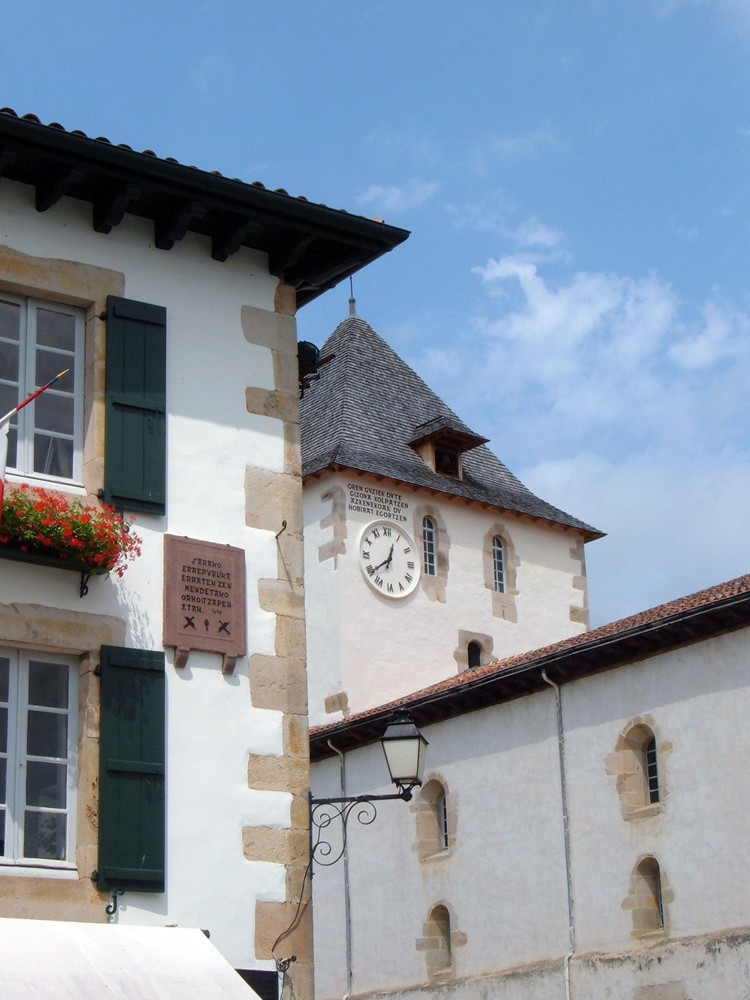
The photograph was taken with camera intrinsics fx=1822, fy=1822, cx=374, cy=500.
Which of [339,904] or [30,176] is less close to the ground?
[30,176]

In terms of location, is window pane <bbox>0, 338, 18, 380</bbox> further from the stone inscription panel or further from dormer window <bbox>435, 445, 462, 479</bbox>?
dormer window <bbox>435, 445, 462, 479</bbox>

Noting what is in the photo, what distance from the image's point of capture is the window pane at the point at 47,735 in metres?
10.2

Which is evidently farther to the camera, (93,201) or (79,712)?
(93,201)

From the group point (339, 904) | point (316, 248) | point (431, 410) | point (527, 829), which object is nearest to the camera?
point (316, 248)

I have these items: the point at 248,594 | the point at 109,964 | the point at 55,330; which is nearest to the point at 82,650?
the point at 248,594

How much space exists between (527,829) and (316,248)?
11.3 metres

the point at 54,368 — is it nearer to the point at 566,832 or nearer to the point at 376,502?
the point at 566,832

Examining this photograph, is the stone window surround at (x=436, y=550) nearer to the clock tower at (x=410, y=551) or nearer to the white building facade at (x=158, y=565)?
the clock tower at (x=410, y=551)

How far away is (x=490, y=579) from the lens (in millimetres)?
31516

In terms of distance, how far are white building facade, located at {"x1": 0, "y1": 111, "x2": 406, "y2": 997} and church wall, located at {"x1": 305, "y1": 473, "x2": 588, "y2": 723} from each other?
1718cm

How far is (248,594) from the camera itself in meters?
11.3

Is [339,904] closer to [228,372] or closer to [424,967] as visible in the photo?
[424,967]

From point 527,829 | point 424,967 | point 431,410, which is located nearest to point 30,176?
point 527,829

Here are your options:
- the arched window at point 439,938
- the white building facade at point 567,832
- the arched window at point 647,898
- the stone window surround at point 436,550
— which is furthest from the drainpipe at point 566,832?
the stone window surround at point 436,550
